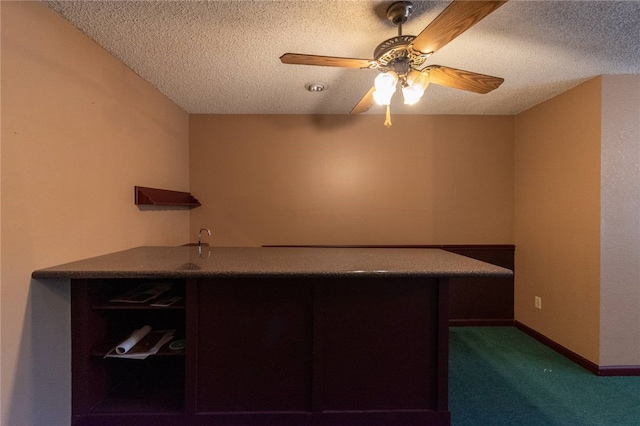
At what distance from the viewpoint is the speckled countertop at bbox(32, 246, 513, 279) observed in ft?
4.60

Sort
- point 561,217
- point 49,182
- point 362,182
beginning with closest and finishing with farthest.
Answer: point 49,182 < point 561,217 < point 362,182

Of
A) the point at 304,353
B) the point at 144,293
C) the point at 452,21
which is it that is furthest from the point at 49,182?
the point at 452,21

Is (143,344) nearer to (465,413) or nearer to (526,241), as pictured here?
(465,413)

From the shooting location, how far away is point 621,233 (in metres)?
2.23

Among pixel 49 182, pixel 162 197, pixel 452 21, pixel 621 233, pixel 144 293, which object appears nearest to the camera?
pixel 452 21

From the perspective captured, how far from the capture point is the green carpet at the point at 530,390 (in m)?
1.79

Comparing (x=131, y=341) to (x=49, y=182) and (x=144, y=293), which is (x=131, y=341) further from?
(x=49, y=182)

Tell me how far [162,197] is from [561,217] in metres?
3.56

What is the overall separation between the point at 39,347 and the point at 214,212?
6.31ft

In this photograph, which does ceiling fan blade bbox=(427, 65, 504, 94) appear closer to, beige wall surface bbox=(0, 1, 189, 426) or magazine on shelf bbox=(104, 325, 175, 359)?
beige wall surface bbox=(0, 1, 189, 426)

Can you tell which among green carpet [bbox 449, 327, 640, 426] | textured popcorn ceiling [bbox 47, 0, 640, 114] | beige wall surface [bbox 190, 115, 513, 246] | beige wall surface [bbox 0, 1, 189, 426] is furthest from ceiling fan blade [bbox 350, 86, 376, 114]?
green carpet [bbox 449, 327, 640, 426]

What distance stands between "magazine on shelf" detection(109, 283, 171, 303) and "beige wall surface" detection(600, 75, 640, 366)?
3.25m

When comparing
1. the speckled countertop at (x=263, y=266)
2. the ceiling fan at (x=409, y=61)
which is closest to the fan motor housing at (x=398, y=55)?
the ceiling fan at (x=409, y=61)

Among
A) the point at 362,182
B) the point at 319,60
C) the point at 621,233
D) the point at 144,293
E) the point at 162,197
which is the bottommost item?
the point at 144,293
